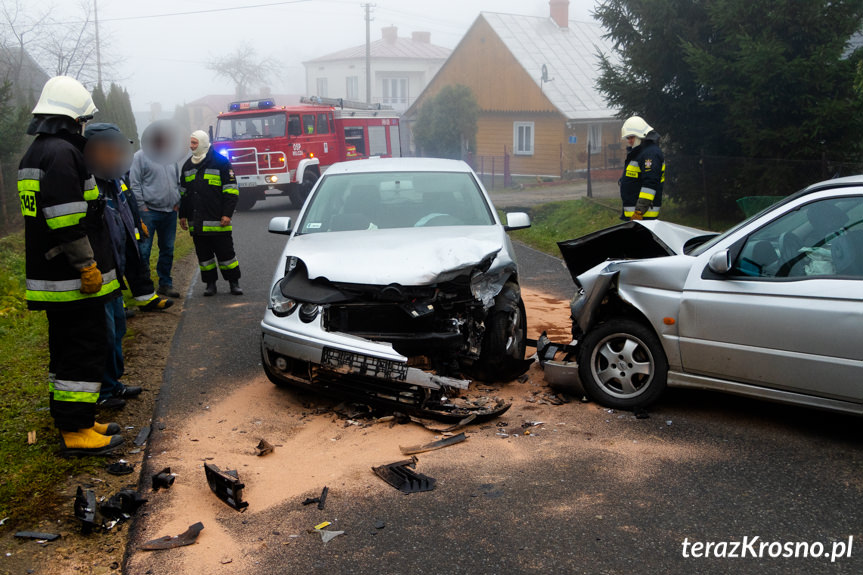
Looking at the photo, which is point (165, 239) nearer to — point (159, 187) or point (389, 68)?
point (159, 187)

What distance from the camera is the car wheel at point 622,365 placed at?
16.6 ft

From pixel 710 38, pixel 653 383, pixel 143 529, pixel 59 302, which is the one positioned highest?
pixel 710 38

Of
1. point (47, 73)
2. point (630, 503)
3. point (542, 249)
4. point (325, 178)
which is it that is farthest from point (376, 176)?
point (47, 73)

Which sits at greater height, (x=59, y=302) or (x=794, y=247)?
(x=794, y=247)

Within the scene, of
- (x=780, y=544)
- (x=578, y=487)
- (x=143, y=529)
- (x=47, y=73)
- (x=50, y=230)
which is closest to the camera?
(x=780, y=544)

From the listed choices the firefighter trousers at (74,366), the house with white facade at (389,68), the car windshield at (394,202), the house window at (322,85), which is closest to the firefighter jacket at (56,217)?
the firefighter trousers at (74,366)

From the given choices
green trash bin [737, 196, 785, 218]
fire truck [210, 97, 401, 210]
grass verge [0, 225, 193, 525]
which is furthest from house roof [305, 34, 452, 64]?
grass verge [0, 225, 193, 525]

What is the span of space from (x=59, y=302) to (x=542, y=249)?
31.7 feet

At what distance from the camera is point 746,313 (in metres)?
4.66

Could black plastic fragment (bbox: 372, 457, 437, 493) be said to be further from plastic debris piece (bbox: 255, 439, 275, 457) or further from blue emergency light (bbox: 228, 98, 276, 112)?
blue emergency light (bbox: 228, 98, 276, 112)

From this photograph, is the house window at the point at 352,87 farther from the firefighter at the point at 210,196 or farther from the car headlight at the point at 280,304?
the car headlight at the point at 280,304

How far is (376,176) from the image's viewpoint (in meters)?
7.11

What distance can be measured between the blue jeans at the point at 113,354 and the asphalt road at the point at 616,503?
17.1 inches

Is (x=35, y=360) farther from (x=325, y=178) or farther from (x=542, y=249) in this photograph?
(x=542, y=249)
